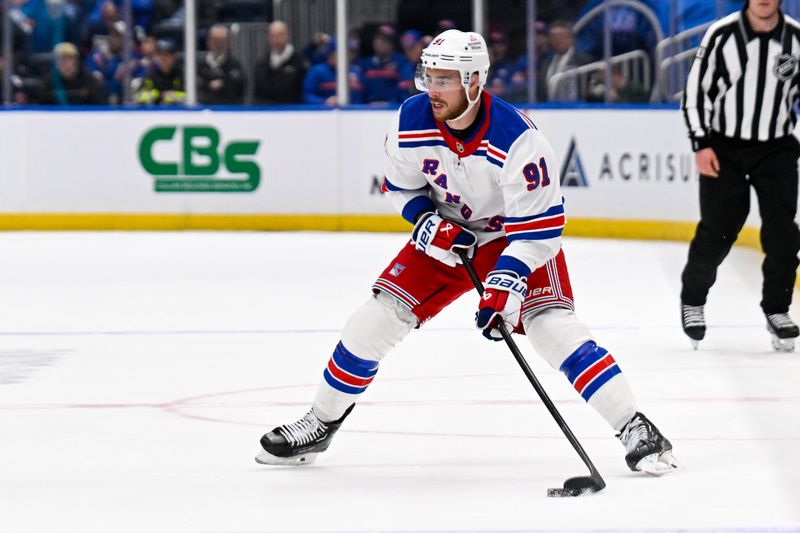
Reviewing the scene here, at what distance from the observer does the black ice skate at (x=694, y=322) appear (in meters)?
5.75

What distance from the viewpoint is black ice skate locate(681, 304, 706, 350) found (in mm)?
5754

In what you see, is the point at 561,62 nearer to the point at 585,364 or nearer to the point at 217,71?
the point at 217,71

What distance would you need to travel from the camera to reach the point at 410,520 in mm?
3252

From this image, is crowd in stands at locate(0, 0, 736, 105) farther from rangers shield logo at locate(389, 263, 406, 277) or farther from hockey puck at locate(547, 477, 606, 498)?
hockey puck at locate(547, 477, 606, 498)

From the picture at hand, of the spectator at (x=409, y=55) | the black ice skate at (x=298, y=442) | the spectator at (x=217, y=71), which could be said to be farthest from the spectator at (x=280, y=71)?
the black ice skate at (x=298, y=442)

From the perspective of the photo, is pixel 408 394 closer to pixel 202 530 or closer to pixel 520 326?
pixel 520 326

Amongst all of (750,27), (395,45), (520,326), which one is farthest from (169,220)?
(520,326)

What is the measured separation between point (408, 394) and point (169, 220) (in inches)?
259

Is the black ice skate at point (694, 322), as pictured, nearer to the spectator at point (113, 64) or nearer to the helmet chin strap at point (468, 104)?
the helmet chin strap at point (468, 104)

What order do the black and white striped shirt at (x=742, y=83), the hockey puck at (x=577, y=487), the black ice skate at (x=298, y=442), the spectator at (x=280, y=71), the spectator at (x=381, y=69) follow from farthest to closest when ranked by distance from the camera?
the spectator at (x=280, y=71) → the spectator at (x=381, y=69) → the black and white striped shirt at (x=742, y=83) → the black ice skate at (x=298, y=442) → the hockey puck at (x=577, y=487)

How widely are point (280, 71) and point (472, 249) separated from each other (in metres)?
7.66

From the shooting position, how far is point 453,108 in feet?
11.9

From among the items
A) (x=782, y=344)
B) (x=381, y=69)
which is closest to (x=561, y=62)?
(x=381, y=69)

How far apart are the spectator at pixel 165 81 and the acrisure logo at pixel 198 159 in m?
0.29
